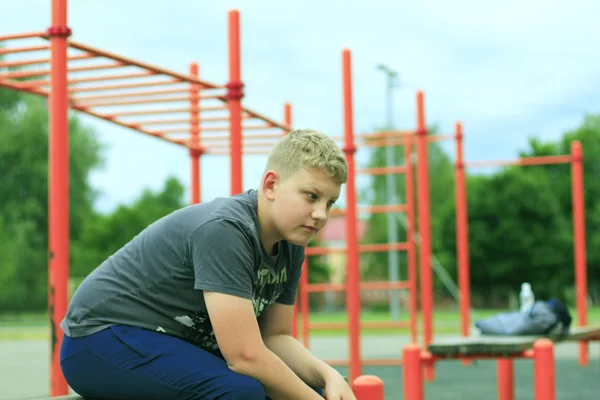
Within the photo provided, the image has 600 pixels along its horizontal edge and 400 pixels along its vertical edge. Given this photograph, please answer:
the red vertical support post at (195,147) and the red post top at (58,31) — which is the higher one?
the red post top at (58,31)

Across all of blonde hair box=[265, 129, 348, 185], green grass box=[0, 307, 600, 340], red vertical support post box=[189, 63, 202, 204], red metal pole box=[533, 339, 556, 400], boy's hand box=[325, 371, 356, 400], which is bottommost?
green grass box=[0, 307, 600, 340]

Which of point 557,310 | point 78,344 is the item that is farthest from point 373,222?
point 78,344

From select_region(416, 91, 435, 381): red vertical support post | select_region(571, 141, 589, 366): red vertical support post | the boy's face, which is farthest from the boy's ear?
select_region(571, 141, 589, 366): red vertical support post

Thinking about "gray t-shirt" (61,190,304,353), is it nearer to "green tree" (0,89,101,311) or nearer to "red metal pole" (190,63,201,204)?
"red metal pole" (190,63,201,204)

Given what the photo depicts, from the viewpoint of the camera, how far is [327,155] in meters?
2.20

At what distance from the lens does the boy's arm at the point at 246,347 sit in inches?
82.1

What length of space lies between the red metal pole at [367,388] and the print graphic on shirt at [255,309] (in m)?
0.39

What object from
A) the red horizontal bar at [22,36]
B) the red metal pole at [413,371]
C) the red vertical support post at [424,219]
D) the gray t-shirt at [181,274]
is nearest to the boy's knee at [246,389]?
the gray t-shirt at [181,274]

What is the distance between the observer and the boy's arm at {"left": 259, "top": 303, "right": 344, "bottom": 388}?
97.3 inches

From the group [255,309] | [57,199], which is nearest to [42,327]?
[57,199]

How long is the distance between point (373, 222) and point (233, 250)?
143ft

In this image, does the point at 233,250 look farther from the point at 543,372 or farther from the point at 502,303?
the point at 502,303

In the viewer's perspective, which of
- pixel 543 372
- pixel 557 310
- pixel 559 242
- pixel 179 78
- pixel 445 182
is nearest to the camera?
pixel 543 372

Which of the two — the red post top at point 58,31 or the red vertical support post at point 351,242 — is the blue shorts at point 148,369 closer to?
the red post top at point 58,31
